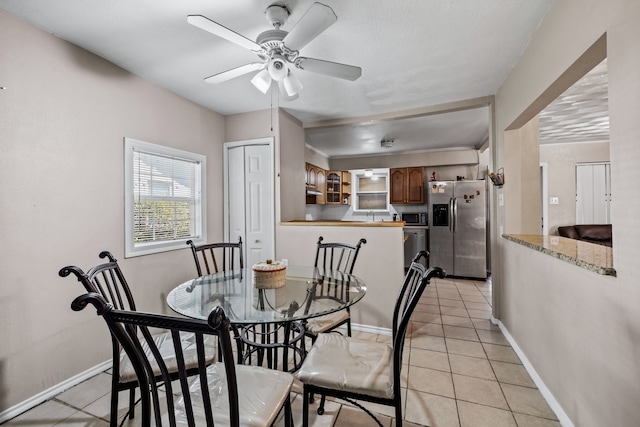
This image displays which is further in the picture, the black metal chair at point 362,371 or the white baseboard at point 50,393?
the white baseboard at point 50,393

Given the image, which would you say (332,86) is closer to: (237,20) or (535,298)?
(237,20)

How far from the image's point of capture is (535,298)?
2010mm

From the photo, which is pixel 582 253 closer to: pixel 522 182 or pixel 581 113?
pixel 522 182

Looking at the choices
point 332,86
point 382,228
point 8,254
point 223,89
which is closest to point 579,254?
point 382,228

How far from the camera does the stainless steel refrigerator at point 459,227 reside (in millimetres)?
4992

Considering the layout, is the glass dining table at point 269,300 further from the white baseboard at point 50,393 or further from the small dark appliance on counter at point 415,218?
the small dark appliance on counter at point 415,218

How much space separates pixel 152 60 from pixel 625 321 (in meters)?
3.29

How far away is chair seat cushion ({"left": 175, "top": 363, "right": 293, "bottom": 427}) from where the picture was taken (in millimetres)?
1039

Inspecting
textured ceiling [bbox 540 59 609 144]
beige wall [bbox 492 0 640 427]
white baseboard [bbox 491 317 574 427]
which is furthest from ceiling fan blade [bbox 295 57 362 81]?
white baseboard [bbox 491 317 574 427]

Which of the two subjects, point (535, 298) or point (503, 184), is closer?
point (535, 298)

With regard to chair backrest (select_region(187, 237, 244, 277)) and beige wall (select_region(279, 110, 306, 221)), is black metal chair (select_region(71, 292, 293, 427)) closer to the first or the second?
chair backrest (select_region(187, 237, 244, 277))

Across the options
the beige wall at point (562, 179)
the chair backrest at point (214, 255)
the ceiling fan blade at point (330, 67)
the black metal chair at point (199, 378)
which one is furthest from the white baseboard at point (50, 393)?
the beige wall at point (562, 179)

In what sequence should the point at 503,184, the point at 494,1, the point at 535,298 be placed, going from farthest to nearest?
the point at 503,184 → the point at 535,298 → the point at 494,1

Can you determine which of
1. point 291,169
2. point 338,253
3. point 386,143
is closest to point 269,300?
point 338,253
